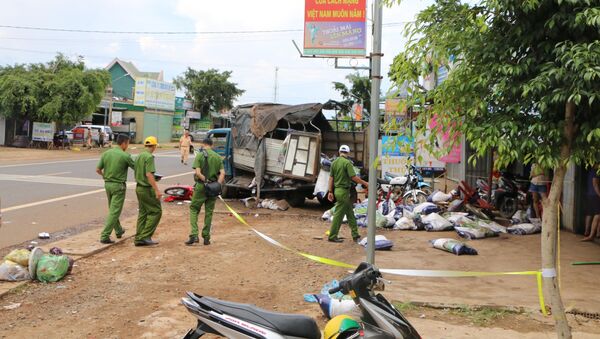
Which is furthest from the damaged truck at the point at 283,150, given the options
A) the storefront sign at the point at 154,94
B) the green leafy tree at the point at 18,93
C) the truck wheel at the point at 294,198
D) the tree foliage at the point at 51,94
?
the storefront sign at the point at 154,94

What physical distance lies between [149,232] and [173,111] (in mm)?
48090

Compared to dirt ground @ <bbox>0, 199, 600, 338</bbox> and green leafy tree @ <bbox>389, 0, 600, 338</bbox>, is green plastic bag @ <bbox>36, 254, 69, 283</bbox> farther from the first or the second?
green leafy tree @ <bbox>389, 0, 600, 338</bbox>

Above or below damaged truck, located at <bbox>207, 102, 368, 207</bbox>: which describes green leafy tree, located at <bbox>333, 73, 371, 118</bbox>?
above

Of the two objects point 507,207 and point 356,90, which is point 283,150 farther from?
point 356,90

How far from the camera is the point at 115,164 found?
840 centimetres

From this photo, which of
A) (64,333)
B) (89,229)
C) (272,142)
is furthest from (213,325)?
(272,142)

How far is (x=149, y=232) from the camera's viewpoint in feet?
27.4

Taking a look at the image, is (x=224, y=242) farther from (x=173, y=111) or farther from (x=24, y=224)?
(x=173, y=111)

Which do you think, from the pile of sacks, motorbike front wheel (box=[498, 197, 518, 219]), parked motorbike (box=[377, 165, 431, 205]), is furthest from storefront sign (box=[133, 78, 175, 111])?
the pile of sacks

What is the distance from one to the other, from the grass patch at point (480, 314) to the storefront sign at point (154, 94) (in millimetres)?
46973

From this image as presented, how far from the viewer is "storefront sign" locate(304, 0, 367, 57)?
1418 centimetres

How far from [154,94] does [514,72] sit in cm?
5005

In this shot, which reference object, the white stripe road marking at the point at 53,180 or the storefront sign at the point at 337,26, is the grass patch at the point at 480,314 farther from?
the white stripe road marking at the point at 53,180

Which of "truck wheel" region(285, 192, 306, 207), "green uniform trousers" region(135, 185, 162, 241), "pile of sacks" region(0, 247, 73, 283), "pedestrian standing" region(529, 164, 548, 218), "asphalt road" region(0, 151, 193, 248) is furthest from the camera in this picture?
"truck wheel" region(285, 192, 306, 207)
